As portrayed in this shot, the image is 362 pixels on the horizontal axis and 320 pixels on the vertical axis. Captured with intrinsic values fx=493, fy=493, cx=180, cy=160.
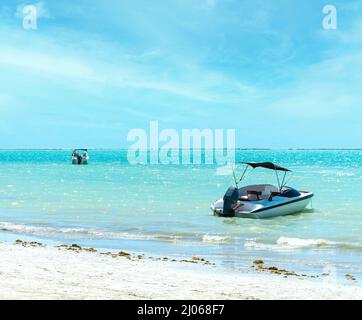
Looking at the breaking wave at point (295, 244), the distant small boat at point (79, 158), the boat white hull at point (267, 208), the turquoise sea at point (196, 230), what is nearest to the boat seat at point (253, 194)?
the boat white hull at point (267, 208)

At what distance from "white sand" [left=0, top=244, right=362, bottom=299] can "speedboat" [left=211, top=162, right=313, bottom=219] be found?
36.8 feet

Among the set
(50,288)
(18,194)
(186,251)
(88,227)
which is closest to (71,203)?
(18,194)

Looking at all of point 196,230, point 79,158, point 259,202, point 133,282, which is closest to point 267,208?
point 259,202

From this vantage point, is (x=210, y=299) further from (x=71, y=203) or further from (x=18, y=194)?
(x=18, y=194)

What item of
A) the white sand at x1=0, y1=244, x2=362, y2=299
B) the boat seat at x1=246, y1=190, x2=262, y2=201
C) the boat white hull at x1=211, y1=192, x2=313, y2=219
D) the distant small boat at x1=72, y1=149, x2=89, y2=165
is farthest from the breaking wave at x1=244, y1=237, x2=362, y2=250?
the distant small boat at x1=72, y1=149, x2=89, y2=165

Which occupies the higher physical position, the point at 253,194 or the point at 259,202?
the point at 253,194

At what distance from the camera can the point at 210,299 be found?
9.23 m

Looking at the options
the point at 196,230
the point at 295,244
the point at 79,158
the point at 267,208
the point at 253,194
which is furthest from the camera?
the point at 79,158

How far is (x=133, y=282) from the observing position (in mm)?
10742

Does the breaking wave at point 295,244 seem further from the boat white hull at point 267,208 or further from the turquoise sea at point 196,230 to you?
the boat white hull at point 267,208

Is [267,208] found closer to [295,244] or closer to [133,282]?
[295,244]

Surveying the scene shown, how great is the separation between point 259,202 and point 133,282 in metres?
15.0

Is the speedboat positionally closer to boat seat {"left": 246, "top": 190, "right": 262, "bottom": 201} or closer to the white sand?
boat seat {"left": 246, "top": 190, "right": 262, "bottom": 201}
